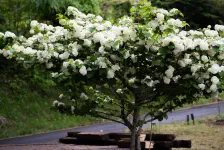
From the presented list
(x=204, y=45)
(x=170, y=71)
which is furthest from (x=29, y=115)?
(x=204, y=45)

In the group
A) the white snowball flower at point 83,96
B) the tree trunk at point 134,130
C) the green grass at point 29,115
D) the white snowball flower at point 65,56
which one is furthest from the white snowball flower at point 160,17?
the green grass at point 29,115

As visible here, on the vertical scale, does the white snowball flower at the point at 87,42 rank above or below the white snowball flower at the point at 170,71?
above

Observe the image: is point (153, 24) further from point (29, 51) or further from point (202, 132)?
point (202, 132)

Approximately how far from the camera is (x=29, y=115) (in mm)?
17266

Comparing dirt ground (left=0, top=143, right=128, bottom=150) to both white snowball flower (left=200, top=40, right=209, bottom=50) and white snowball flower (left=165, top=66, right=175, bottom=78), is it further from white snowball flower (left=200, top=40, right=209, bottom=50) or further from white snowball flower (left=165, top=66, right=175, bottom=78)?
white snowball flower (left=200, top=40, right=209, bottom=50)

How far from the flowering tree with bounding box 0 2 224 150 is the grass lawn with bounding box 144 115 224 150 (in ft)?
13.4

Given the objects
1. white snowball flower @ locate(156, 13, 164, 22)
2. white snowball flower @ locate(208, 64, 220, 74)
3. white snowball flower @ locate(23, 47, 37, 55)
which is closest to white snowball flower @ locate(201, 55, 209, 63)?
white snowball flower @ locate(208, 64, 220, 74)

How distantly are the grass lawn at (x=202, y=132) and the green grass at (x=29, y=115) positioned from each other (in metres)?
4.58

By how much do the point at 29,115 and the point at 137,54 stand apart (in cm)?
1220

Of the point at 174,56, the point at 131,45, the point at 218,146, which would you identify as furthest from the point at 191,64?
the point at 218,146

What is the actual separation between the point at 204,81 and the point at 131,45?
1.02 meters

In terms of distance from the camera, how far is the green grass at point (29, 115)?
52.0ft

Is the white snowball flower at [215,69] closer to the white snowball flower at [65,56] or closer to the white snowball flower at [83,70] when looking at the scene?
the white snowball flower at [83,70]

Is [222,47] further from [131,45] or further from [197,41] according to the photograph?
[131,45]
